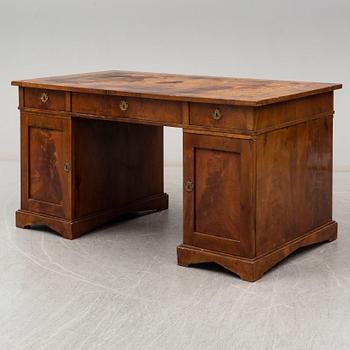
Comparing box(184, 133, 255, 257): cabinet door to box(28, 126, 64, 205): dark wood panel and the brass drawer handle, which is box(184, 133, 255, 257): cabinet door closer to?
the brass drawer handle

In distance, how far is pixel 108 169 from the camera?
591 centimetres

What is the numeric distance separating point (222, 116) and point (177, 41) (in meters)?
3.44

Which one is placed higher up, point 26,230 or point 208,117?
point 208,117

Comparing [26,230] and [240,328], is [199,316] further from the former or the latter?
[26,230]

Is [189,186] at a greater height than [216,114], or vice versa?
[216,114]

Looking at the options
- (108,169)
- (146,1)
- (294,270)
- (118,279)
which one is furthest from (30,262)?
(146,1)

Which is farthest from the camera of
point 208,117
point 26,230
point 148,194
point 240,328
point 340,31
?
point 340,31

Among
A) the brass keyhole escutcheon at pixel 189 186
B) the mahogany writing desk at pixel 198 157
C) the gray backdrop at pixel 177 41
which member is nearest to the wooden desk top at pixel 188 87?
the mahogany writing desk at pixel 198 157

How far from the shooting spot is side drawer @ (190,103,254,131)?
4.76 metres

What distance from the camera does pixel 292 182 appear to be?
5.14 meters

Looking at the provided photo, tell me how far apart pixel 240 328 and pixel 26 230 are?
196 centimetres

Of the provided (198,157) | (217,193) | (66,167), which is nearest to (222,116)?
(198,157)

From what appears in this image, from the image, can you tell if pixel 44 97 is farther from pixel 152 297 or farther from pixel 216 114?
pixel 152 297

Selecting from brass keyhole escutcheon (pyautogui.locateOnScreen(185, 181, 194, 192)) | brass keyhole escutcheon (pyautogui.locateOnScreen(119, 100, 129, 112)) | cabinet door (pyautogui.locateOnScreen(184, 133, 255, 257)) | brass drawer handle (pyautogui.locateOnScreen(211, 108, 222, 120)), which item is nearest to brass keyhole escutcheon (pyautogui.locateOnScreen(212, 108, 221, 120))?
brass drawer handle (pyautogui.locateOnScreen(211, 108, 222, 120))
